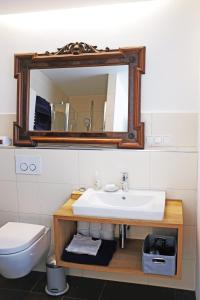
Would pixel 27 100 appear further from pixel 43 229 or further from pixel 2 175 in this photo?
pixel 43 229

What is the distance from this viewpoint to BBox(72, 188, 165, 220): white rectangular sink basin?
170 cm

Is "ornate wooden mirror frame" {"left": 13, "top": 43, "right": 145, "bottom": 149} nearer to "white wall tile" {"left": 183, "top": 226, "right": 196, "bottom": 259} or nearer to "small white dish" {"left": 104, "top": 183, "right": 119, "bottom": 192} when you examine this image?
"small white dish" {"left": 104, "top": 183, "right": 119, "bottom": 192}

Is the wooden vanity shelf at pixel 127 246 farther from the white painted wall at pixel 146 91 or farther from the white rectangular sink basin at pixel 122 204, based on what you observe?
the white painted wall at pixel 146 91

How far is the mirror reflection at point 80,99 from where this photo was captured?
7.00ft

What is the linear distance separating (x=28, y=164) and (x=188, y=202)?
1.29 meters

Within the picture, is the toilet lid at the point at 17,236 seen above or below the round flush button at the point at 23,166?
below

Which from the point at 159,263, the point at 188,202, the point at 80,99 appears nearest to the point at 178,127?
the point at 188,202

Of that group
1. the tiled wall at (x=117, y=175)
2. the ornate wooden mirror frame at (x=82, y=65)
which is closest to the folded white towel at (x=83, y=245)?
the tiled wall at (x=117, y=175)

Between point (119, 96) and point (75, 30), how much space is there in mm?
634

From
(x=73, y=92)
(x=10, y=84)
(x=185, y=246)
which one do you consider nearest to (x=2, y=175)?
(x=10, y=84)

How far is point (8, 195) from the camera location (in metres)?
2.39

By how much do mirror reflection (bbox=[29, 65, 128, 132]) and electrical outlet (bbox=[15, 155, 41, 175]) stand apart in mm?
251

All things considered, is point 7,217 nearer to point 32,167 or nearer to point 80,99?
point 32,167

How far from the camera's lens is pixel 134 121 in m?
2.09
